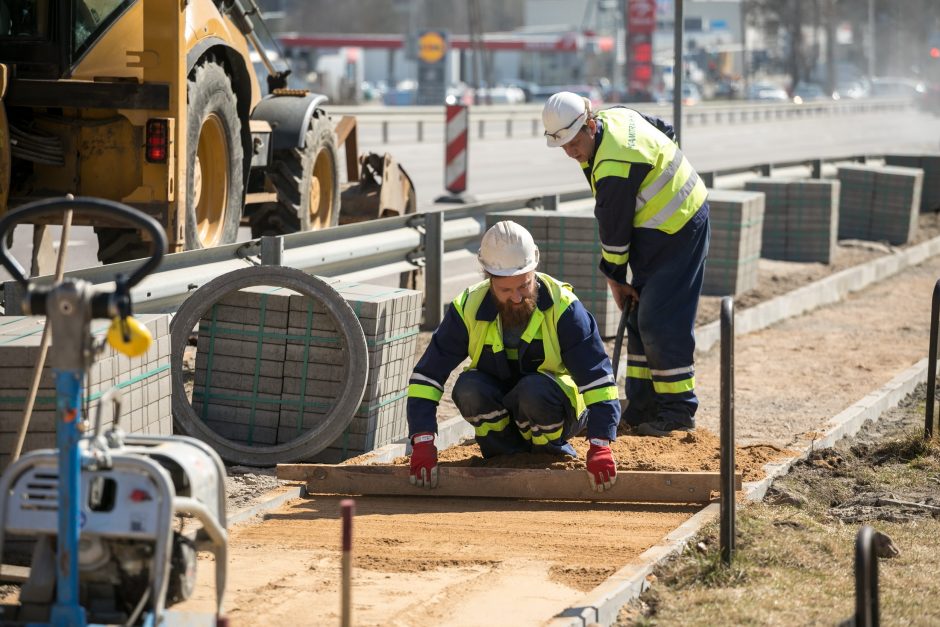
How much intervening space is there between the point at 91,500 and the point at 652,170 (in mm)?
4285

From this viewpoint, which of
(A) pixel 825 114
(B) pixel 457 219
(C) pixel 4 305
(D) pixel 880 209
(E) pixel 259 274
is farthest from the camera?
(A) pixel 825 114

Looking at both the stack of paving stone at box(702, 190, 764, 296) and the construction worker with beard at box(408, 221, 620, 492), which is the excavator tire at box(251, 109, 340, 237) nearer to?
the stack of paving stone at box(702, 190, 764, 296)

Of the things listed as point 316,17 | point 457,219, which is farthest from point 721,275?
point 316,17

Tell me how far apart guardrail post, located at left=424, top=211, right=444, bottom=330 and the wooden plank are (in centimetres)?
418

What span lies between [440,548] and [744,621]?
51.9 inches

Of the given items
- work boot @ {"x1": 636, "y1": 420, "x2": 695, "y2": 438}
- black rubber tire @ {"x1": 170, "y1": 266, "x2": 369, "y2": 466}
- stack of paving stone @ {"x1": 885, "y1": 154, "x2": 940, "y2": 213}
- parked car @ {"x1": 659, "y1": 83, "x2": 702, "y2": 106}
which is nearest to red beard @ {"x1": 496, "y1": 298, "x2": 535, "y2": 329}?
black rubber tire @ {"x1": 170, "y1": 266, "x2": 369, "y2": 466}

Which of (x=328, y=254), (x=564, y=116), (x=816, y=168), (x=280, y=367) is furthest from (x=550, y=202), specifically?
(x=816, y=168)

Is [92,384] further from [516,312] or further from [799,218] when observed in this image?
[799,218]

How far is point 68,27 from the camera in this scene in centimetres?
924

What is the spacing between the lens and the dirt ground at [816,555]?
4.94 m

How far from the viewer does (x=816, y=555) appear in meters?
5.59

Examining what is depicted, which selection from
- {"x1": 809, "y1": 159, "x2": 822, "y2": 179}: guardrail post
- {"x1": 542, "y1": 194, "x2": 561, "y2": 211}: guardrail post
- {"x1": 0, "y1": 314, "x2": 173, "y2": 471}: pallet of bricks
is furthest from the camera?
{"x1": 809, "y1": 159, "x2": 822, "y2": 179}: guardrail post

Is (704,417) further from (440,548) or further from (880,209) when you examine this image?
(880,209)

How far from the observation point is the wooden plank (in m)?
6.30
